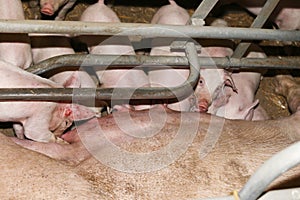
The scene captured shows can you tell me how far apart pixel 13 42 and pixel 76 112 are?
1.44ft

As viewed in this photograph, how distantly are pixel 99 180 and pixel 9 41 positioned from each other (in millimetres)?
887

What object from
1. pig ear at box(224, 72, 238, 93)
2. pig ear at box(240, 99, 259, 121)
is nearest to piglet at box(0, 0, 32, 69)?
pig ear at box(224, 72, 238, 93)

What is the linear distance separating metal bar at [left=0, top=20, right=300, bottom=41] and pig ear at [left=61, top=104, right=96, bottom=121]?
0.51 metres

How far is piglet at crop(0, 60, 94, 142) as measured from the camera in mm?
2652

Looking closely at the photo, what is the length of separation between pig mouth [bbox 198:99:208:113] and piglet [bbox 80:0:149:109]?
290 mm

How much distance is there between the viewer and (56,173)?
2340mm

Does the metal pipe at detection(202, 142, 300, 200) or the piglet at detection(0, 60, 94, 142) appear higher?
the metal pipe at detection(202, 142, 300, 200)

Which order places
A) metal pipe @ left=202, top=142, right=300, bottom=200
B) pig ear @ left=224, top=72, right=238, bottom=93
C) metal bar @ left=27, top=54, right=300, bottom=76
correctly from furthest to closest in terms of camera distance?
1. pig ear @ left=224, top=72, right=238, bottom=93
2. metal bar @ left=27, top=54, right=300, bottom=76
3. metal pipe @ left=202, top=142, right=300, bottom=200

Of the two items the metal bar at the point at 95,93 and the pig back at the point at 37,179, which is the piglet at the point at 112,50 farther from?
the pig back at the point at 37,179

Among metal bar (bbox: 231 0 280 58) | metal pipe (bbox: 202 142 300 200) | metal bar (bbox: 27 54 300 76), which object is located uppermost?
metal pipe (bbox: 202 142 300 200)

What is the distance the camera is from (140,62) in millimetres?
2711

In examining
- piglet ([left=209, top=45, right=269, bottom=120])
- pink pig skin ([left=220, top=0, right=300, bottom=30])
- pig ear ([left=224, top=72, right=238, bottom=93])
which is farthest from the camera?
pink pig skin ([left=220, top=0, right=300, bottom=30])

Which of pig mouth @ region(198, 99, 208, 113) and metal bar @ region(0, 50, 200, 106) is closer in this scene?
metal bar @ region(0, 50, 200, 106)

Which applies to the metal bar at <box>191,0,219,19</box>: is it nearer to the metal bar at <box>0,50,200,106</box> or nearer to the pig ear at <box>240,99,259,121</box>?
the metal bar at <box>0,50,200,106</box>
